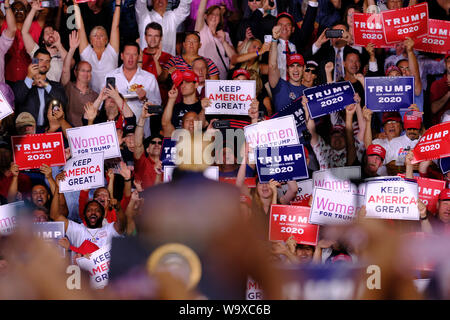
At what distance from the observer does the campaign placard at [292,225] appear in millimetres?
5605

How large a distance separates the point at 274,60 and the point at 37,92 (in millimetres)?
1977

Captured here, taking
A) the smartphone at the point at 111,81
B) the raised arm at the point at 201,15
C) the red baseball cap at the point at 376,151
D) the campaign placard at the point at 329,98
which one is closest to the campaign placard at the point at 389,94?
the campaign placard at the point at 329,98

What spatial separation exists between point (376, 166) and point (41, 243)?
4265mm

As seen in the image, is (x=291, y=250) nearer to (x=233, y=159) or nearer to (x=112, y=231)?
(x=233, y=159)

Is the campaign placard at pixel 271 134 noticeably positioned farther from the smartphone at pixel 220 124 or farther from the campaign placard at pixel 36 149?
the campaign placard at pixel 36 149

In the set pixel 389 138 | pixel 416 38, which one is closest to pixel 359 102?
pixel 389 138

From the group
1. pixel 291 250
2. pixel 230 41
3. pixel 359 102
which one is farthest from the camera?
pixel 230 41

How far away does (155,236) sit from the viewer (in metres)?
2.08

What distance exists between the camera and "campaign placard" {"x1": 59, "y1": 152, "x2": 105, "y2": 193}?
233 inches

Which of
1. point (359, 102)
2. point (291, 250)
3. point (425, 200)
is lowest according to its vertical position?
point (291, 250)

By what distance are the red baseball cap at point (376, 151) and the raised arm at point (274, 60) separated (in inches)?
38.6

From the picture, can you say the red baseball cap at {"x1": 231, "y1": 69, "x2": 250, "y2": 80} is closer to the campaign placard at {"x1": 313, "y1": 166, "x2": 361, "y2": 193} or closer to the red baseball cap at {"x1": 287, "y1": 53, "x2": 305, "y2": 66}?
the red baseball cap at {"x1": 287, "y1": 53, "x2": 305, "y2": 66}

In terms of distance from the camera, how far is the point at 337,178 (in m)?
5.94

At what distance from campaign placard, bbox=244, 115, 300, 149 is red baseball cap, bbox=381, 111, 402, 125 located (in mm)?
868
